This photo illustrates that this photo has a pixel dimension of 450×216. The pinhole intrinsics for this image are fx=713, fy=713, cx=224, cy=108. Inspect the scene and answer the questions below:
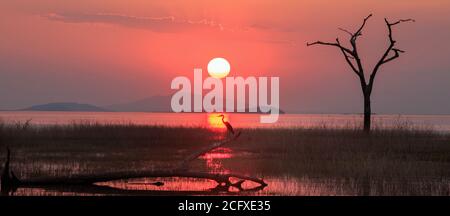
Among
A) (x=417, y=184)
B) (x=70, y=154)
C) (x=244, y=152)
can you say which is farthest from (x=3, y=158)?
(x=417, y=184)

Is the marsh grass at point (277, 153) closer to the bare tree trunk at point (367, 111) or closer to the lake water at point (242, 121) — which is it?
the bare tree trunk at point (367, 111)

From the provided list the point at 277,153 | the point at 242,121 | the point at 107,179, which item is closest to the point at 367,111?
the point at 277,153

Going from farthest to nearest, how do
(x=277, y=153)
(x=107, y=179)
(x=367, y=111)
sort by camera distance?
1. (x=367, y=111)
2. (x=277, y=153)
3. (x=107, y=179)

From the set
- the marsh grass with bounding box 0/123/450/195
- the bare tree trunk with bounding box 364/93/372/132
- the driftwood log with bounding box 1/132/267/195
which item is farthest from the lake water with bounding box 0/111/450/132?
the driftwood log with bounding box 1/132/267/195

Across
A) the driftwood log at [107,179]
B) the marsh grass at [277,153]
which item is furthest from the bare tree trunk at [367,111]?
the driftwood log at [107,179]

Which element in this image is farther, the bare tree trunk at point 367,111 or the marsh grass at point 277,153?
the bare tree trunk at point 367,111

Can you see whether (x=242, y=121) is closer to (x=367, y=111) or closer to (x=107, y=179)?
(x=367, y=111)

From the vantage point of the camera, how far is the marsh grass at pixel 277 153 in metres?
19.5

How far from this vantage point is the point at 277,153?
2611 cm

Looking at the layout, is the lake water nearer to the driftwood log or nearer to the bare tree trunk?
the bare tree trunk

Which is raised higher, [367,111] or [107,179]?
[367,111]

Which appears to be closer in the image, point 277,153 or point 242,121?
point 277,153

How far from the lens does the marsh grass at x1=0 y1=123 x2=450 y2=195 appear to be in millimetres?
19469
